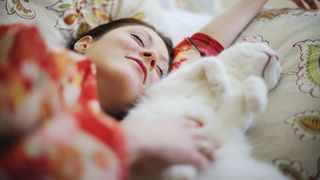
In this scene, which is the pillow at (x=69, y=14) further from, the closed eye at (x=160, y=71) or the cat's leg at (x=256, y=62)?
the cat's leg at (x=256, y=62)

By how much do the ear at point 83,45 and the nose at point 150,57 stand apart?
0.19m

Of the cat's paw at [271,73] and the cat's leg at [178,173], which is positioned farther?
the cat's paw at [271,73]

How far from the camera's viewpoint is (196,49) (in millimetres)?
1078

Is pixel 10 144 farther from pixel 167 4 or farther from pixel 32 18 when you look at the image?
pixel 167 4

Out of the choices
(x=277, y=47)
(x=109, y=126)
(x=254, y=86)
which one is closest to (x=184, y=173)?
(x=109, y=126)

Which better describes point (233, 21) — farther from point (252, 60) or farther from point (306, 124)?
point (306, 124)

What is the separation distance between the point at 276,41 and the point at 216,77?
1.14 ft

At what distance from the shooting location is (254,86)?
0.70 metres

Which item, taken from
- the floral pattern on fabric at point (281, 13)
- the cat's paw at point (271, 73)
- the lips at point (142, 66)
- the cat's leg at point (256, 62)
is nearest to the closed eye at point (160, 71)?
the lips at point (142, 66)

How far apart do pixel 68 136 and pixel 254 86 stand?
433 millimetres

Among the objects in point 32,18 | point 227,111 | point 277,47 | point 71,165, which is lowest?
point 32,18

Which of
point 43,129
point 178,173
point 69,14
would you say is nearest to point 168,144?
point 178,173

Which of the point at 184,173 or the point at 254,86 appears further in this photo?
the point at 254,86

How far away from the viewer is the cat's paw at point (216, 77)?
769mm
